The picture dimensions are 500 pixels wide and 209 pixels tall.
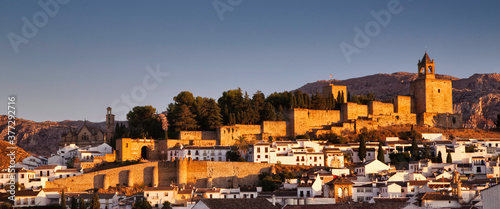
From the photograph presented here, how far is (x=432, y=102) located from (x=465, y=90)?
42999mm

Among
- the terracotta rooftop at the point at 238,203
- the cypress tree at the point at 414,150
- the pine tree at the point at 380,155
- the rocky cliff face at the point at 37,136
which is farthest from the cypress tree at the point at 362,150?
the rocky cliff face at the point at 37,136

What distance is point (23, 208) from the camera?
146 ft

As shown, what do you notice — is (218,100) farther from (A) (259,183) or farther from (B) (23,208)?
(B) (23,208)

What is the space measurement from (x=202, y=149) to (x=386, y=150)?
13983 millimetres

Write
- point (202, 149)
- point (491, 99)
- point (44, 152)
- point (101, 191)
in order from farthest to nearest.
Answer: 1. point (491, 99)
2. point (44, 152)
3. point (202, 149)
4. point (101, 191)

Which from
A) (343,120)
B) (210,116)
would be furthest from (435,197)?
(343,120)

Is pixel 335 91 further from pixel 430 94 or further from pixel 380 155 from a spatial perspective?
pixel 380 155

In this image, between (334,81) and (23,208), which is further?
(334,81)

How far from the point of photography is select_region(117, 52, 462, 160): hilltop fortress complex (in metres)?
56.7

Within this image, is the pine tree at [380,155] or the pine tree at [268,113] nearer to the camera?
the pine tree at [380,155]

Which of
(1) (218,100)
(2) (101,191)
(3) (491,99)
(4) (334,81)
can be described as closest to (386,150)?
(1) (218,100)

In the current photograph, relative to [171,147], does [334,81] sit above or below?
above

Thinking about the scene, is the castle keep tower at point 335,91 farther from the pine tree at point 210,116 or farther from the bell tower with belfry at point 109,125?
the bell tower with belfry at point 109,125

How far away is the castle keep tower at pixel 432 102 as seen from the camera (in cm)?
6581
